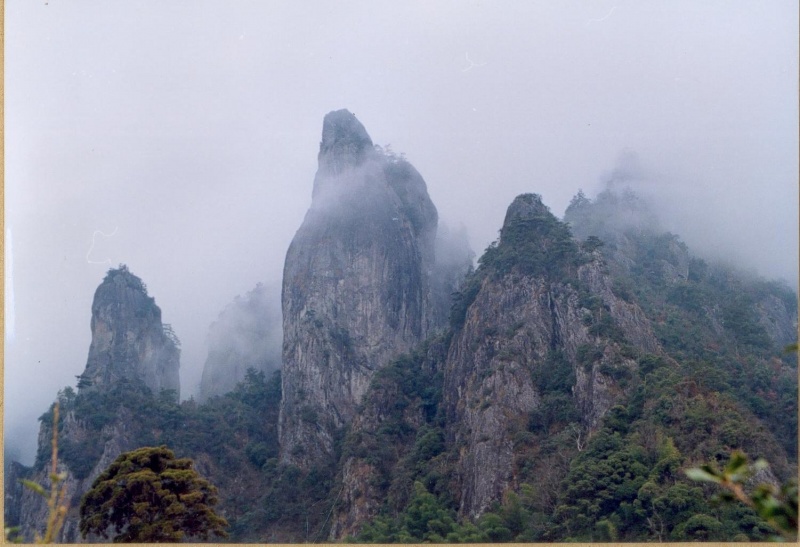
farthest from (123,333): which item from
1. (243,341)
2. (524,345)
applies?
(524,345)

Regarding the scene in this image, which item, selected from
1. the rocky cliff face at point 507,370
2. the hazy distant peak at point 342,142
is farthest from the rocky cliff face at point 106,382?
the hazy distant peak at point 342,142

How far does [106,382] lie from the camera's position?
43.1m

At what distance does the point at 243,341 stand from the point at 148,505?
38.1m

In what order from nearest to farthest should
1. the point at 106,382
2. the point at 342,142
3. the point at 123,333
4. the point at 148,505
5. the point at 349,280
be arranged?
the point at 148,505 → the point at 349,280 → the point at 106,382 → the point at 123,333 → the point at 342,142

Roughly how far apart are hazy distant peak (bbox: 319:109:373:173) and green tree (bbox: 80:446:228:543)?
31812 millimetres

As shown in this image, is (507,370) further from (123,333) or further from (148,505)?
(123,333)

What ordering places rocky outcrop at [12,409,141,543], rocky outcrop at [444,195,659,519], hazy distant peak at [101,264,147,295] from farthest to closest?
hazy distant peak at [101,264,147,295] → rocky outcrop at [12,409,141,543] → rocky outcrop at [444,195,659,519]

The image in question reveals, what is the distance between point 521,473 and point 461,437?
15.3 ft

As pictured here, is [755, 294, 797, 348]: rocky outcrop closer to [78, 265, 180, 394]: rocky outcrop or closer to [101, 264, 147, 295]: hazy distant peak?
[78, 265, 180, 394]: rocky outcrop

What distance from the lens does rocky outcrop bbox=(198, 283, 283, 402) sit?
50.6 metres

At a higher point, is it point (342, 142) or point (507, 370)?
point (342, 142)

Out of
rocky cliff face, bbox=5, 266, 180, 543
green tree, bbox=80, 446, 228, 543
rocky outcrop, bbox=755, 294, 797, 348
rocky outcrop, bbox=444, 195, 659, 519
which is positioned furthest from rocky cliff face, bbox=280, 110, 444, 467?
green tree, bbox=80, 446, 228, 543

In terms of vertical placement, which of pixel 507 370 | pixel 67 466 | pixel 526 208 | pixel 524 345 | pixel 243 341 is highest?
pixel 526 208

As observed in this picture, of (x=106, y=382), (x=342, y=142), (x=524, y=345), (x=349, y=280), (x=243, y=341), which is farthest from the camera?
(x=243, y=341)
